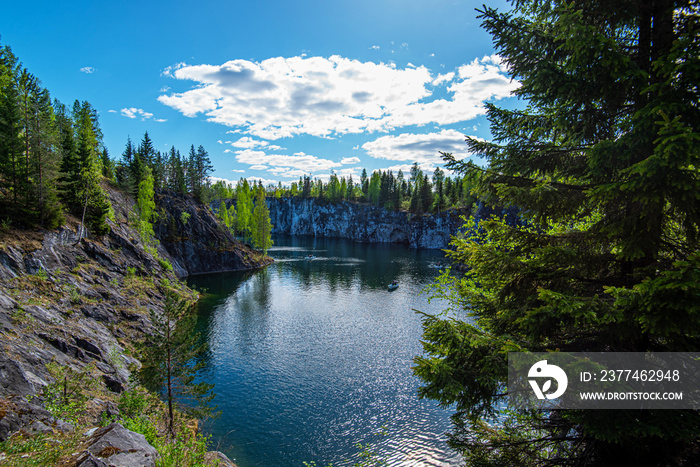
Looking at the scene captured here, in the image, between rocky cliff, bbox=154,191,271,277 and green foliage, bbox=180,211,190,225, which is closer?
rocky cliff, bbox=154,191,271,277

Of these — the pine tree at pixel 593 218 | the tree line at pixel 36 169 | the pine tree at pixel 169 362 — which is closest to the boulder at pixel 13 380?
the pine tree at pixel 169 362

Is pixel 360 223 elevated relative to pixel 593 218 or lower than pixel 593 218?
elevated

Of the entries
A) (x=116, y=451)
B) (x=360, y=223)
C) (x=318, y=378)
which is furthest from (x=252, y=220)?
(x=116, y=451)

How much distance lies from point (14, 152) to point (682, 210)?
38489 mm

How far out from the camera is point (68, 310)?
72.7 feet

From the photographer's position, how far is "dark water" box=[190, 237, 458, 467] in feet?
59.0

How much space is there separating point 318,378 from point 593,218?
22753mm

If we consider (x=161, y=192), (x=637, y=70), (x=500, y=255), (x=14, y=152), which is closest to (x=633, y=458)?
(x=500, y=255)

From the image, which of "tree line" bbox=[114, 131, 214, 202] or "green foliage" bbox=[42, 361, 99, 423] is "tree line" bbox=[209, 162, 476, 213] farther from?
"green foliage" bbox=[42, 361, 99, 423]

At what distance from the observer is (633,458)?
18.5 feet

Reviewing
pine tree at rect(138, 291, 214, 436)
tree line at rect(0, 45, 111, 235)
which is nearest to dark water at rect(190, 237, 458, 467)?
pine tree at rect(138, 291, 214, 436)

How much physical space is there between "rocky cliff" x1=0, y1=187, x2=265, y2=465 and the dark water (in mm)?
7115

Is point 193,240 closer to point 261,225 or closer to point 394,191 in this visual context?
point 261,225

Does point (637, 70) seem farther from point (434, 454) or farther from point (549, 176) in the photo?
→ point (434, 454)
